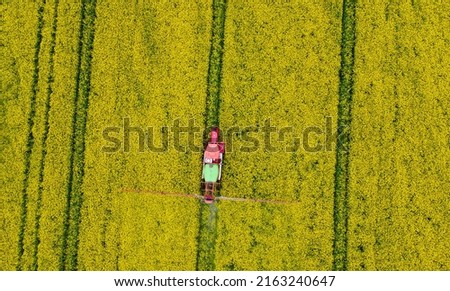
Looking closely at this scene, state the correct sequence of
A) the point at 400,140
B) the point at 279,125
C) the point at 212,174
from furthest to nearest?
1. the point at 279,125
2. the point at 400,140
3. the point at 212,174

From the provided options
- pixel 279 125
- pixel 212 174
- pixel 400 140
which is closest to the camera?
pixel 212 174

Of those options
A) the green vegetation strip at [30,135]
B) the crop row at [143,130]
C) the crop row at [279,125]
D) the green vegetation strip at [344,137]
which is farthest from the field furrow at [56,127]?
the green vegetation strip at [344,137]

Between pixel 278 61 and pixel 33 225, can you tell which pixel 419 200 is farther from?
pixel 33 225

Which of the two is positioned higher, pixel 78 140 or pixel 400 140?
pixel 400 140

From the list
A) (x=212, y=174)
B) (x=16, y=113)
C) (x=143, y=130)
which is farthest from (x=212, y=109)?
(x=16, y=113)


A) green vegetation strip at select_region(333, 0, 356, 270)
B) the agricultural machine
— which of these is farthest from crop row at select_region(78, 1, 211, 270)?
green vegetation strip at select_region(333, 0, 356, 270)

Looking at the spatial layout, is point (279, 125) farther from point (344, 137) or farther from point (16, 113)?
point (16, 113)

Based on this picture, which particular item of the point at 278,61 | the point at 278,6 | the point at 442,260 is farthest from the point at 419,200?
the point at 278,6
